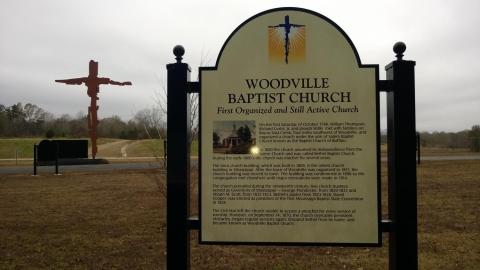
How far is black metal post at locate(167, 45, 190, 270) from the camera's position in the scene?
3.50 m

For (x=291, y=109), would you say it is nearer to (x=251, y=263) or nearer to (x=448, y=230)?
(x=251, y=263)

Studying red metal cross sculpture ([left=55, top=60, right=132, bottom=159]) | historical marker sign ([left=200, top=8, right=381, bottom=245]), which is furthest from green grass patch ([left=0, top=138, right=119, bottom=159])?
historical marker sign ([left=200, top=8, right=381, bottom=245])

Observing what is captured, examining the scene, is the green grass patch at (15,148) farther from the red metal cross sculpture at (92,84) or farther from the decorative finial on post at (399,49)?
the decorative finial on post at (399,49)

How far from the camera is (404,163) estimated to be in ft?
11.0

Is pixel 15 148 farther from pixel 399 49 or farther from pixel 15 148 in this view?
pixel 399 49

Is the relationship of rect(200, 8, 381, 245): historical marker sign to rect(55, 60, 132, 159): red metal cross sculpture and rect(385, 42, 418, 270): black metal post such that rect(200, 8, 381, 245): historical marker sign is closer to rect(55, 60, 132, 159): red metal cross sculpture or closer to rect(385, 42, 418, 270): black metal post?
rect(385, 42, 418, 270): black metal post

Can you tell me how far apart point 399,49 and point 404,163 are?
0.95 metres

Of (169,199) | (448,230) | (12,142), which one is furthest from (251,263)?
(12,142)

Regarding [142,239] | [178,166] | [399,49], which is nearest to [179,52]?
[178,166]

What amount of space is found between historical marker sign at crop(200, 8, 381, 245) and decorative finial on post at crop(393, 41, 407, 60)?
0.23 m

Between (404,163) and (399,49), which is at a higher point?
(399,49)

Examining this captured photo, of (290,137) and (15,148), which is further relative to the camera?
(15,148)

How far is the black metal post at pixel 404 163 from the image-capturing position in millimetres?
3340

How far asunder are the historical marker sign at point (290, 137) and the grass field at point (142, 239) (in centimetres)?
266
